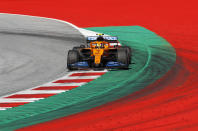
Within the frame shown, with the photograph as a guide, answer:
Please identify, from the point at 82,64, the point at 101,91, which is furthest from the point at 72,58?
the point at 101,91

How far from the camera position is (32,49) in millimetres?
22844

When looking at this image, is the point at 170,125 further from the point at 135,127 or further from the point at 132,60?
the point at 132,60

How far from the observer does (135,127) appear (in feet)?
35.3

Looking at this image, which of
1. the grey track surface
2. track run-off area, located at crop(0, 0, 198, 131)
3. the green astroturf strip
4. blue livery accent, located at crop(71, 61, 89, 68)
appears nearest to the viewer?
track run-off area, located at crop(0, 0, 198, 131)

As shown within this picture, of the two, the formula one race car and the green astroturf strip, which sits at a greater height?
the formula one race car

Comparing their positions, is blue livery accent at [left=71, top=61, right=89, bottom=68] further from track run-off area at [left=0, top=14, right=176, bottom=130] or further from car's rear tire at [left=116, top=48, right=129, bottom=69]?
car's rear tire at [left=116, top=48, right=129, bottom=69]

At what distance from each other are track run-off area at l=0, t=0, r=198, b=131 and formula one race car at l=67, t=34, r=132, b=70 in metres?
1.83

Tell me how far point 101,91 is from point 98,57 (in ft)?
9.85

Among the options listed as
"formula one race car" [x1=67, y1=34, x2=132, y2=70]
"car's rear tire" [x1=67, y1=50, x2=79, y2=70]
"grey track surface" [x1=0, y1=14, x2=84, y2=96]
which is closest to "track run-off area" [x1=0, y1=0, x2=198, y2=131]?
"formula one race car" [x1=67, y1=34, x2=132, y2=70]

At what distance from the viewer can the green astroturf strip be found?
1223cm

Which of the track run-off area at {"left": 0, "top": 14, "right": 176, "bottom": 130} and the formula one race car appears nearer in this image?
the track run-off area at {"left": 0, "top": 14, "right": 176, "bottom": 130}

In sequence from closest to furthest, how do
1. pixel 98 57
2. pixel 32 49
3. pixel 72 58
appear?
pixel 98 57 → pixel 72 58 → pixel 32 49

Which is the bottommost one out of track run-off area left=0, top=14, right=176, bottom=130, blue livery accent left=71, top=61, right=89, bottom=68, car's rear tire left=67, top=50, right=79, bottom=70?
track run-off area left=0, top=14, right=176, bottom=130

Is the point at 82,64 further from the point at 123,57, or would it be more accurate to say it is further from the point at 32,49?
the point at 32,49
